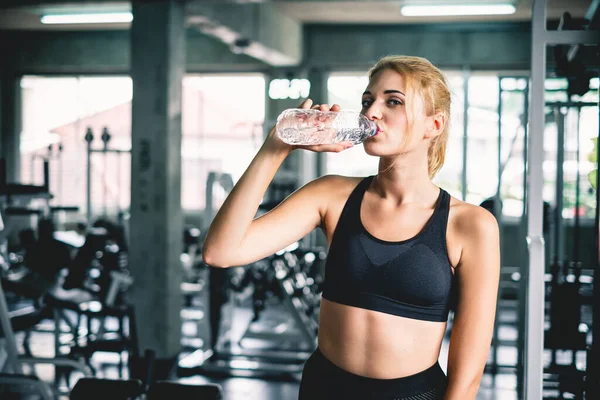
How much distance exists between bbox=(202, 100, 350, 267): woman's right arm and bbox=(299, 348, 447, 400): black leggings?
9.2 inches

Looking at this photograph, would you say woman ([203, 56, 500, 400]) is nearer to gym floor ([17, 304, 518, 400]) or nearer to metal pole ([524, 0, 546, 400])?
metal pole ([524, 0, 546, 400])

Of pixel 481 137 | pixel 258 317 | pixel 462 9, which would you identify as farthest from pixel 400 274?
pixel 481 137

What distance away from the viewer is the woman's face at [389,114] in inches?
42.7

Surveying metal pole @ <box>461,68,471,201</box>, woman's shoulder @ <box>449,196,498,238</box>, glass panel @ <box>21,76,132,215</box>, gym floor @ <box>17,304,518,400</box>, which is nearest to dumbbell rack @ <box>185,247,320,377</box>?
gym floor @ <box>17,304,518,400</box>

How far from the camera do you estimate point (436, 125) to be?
1.14 m

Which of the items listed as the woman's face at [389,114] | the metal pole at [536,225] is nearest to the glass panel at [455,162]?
the metal pole at [536,225]

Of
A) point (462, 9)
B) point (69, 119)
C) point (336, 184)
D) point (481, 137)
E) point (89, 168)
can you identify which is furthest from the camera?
point (69, 119)

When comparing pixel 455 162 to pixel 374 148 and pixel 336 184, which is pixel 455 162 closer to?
pixel 336 184

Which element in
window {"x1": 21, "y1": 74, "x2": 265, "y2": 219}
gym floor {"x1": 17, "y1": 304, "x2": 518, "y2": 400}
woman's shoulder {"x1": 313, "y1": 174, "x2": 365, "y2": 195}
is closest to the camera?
woman's shoulder {"x1": 313, "y1": 174, "x2": 365, "y2": 195}

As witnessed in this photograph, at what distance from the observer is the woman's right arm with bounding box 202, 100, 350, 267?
1.10m

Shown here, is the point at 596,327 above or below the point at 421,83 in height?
below

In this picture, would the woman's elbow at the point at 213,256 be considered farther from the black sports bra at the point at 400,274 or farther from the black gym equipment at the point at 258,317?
the black gym equipment at the point at 258,317

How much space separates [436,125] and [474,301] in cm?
31

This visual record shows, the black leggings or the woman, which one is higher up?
the woman
